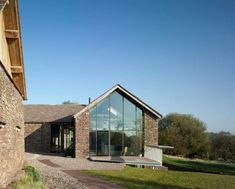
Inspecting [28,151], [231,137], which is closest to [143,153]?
[28,151]

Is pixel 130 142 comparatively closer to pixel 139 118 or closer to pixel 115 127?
pixel 115 127

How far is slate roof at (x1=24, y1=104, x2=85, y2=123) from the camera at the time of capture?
39219mm

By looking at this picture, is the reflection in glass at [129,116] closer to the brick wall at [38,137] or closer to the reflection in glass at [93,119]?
the reflection in glass at [93,119]

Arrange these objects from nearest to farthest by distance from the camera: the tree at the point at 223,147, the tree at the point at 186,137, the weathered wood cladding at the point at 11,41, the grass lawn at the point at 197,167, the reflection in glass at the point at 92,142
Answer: the weathered wood cladding at the point at 11,41 < the reflection in glass at the point at 92,142 < the grass lawn at the point at 197,167 < the tree at the point at 186,137 < the tree at the point at 223,147

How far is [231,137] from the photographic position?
211ft

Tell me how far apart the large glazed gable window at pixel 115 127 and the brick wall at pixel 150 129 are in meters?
0.64

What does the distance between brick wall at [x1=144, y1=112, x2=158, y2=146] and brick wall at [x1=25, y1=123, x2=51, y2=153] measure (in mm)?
10556

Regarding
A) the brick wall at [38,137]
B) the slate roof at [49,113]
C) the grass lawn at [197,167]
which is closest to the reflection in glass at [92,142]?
the slate roof at [49,113]

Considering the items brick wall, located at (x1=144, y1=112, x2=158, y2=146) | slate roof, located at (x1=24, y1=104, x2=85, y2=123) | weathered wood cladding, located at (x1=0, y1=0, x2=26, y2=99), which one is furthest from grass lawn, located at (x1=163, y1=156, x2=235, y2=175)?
weathered wood cladding, located at (x1=0, y1=0, x2=26, y2=99)

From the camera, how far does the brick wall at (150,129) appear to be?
33750mm

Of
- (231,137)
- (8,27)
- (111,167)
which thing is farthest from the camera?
(231,137)

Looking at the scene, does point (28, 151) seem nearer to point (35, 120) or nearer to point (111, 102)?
point (35, 120)

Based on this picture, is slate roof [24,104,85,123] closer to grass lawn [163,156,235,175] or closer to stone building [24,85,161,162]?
stone building [24,85,161,162]

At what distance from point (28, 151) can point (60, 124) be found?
4.06 metres
